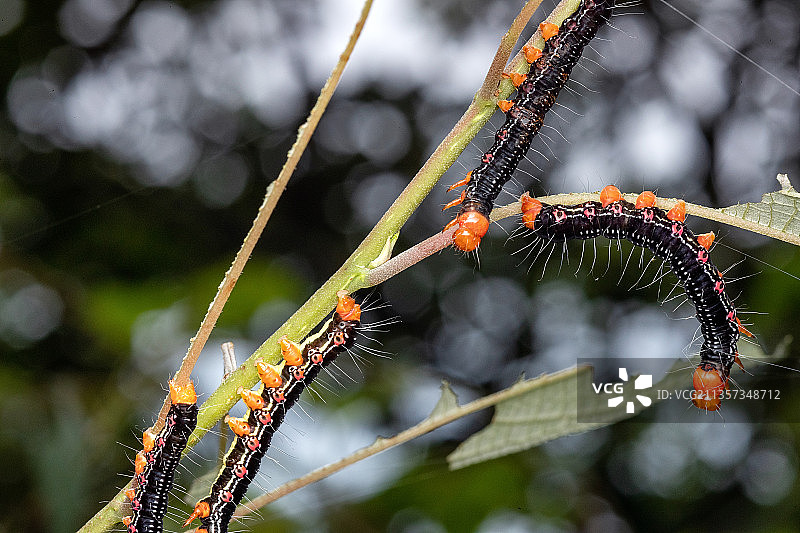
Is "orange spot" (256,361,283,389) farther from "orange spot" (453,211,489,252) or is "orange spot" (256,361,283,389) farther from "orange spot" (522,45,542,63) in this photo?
"orange spot" (522,45,542,63)

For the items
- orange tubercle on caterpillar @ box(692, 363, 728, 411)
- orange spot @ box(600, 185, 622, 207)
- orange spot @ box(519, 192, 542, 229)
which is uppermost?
orange spot @ box(600, 185, 622, 207)

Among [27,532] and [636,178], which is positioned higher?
[636,178]

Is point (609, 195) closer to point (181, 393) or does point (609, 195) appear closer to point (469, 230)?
point (469, 230)

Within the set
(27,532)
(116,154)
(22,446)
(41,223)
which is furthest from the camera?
(116,154)

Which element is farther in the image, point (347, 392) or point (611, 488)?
point (611, 488)

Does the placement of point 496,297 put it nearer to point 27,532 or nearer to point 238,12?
point 238,12

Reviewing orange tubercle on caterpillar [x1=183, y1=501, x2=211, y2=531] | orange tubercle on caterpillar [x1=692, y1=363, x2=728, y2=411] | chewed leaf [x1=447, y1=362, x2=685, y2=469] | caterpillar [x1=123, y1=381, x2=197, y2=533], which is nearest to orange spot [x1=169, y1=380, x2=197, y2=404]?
caterpillar [x1=123, y1=381, x2=197, y2=533]

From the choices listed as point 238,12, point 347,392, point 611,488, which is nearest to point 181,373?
point 347,392
